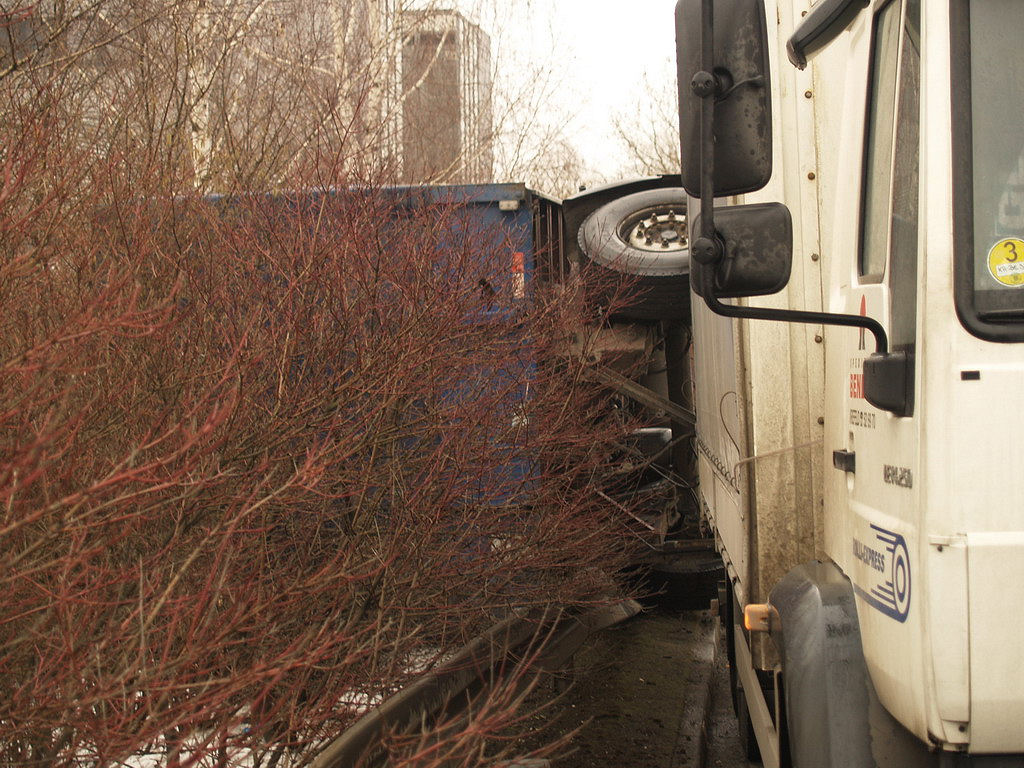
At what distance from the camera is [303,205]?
5.30 m

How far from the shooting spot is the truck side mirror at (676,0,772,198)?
8.10 ft

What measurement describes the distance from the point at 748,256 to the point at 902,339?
384mm

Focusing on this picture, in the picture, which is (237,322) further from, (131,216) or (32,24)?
(32,24)

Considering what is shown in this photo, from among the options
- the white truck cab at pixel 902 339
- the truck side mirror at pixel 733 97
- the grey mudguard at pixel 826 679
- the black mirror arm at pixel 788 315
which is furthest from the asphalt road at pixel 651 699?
the truck side mirror at pixel 733 97

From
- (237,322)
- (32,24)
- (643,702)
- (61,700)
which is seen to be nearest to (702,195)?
(61,700)

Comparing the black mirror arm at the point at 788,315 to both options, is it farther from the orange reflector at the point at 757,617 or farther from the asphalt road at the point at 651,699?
the asphalt road at the point at 651,699

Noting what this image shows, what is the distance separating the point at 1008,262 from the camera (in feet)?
7.55

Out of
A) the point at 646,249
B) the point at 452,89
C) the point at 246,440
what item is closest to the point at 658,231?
the point at 646,249

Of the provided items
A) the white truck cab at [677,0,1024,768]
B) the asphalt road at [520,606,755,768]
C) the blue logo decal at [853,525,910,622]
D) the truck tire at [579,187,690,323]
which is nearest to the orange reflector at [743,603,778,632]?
the white truck cab at [677,0,1024,768]

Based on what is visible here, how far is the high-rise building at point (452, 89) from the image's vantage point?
1759 centimetres

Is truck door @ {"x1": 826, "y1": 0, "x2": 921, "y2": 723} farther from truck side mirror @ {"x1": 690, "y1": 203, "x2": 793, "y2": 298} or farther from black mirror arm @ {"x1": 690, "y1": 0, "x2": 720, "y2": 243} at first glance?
black mirror arm @ {"x1": 690, "y1": 0, "x2": 720, "y2": 243}

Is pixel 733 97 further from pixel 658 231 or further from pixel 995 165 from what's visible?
pixel 658 231

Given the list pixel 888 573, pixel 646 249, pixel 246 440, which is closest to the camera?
pixel 888 573

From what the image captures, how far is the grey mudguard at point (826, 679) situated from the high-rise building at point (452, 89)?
14426 millimetres
